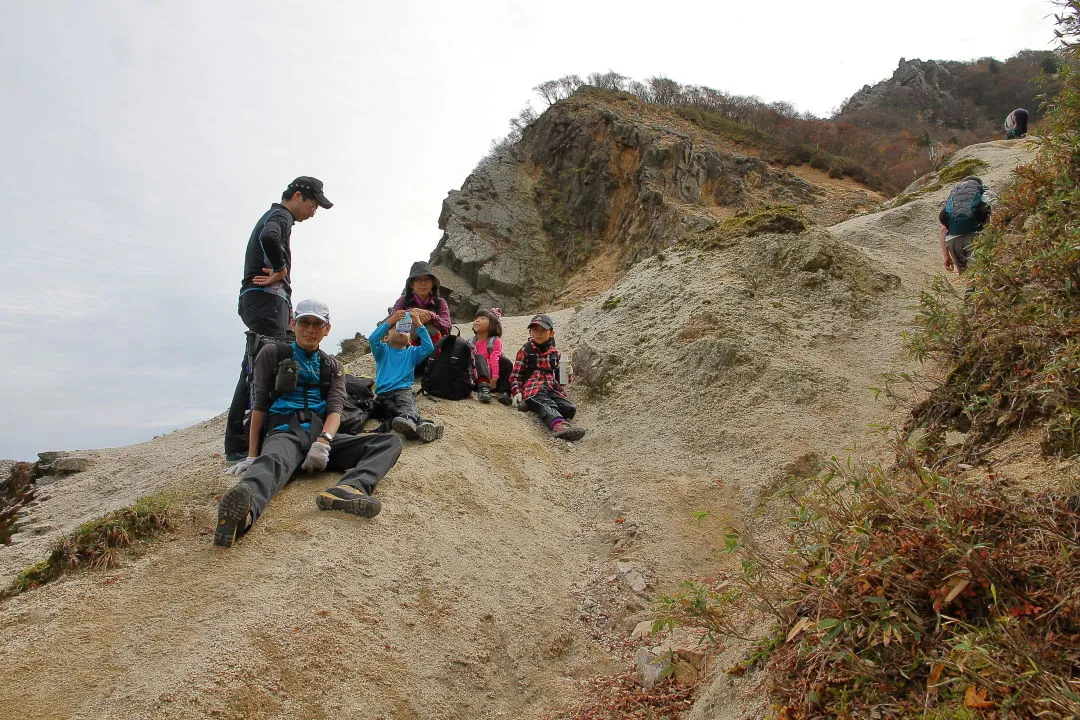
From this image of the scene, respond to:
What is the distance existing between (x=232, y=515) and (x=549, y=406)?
4.16m

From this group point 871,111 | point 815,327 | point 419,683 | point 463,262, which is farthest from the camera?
point 871,111

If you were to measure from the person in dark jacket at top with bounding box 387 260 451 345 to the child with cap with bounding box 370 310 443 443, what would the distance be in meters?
0.45

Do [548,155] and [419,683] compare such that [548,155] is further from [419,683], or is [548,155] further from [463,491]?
[419,683]

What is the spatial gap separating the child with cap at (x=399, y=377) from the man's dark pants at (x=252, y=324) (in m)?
1.21

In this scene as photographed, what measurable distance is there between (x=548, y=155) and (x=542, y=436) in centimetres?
2499

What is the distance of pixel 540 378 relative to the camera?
7.54 m

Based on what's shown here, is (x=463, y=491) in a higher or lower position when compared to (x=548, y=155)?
lower

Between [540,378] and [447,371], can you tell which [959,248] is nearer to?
[540,378]

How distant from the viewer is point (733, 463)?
567 centimetres

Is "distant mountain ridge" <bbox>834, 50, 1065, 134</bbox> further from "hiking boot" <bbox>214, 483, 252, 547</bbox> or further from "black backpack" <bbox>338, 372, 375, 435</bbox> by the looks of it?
"hiking boot" <bbox>214, 483, 252, 547</bbox>

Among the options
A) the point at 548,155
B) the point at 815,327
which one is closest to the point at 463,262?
the point at 548,155

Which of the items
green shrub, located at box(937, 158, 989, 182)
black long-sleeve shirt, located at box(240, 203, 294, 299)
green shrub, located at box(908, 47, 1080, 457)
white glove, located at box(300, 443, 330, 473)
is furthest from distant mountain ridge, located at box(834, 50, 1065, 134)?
white glove, located at box(300, 443, 330, 473)

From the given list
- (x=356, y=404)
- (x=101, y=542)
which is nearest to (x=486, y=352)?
(x=356, y=404)

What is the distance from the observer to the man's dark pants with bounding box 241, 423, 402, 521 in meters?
3.91
